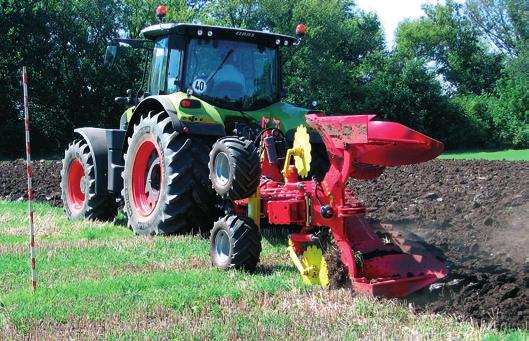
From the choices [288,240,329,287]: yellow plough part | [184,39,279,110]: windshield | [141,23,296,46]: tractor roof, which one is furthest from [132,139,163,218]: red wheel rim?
[288,240,329,287]: yellow plough part

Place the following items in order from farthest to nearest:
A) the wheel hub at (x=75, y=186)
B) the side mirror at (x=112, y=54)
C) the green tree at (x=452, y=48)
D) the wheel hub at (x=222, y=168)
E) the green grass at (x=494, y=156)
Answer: the green tree at (x=452, y=48)
the green grass at (x=494, y=156)
the wheel hub at (x=75, y=186)
the side mirror at (x=112, y=54)
the wheel hub at (x=222, y=168)

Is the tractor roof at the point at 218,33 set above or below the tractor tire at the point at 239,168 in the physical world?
above

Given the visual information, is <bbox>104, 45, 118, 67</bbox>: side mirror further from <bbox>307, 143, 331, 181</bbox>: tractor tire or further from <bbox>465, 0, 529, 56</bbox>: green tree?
<bbox>465, 0, 529, 56</bbox>: green tree

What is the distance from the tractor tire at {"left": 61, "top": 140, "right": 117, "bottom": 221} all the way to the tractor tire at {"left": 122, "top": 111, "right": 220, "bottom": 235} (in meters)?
1.27

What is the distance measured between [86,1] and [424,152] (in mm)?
28867

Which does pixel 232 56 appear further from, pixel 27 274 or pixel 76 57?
pixel 76 57

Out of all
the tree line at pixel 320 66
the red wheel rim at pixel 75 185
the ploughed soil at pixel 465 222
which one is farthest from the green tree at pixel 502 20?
the red wheel rim at pixel 75 185

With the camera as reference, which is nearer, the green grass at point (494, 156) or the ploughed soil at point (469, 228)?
the ploughed soil at point (469, 228)

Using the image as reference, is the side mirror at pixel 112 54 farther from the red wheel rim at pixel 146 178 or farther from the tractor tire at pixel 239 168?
the tractor tire at pixel 239 168

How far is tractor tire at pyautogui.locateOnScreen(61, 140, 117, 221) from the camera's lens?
927 centimetres

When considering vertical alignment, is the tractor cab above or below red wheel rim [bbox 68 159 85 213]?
above

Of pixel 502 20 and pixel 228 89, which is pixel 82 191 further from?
pixel 502 20

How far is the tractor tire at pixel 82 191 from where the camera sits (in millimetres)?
9273

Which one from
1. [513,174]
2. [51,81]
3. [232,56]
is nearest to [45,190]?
[232,56]
